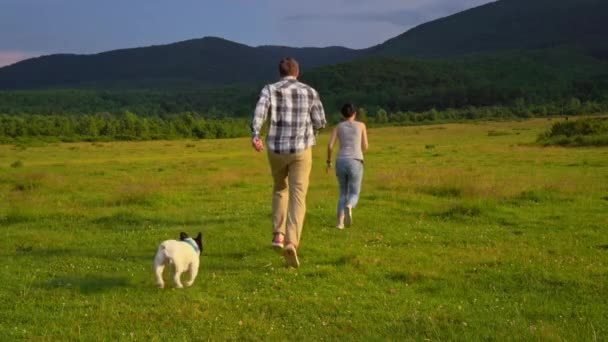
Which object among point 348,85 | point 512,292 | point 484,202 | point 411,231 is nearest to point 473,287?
point 512,292

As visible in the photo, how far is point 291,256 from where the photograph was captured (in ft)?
29.2

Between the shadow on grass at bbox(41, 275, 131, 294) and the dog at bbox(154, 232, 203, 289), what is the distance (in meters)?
0.74

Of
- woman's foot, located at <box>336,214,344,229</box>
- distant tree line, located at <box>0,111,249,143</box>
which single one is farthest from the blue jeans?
distant tree line, located at <box>0,111,249,143</box>

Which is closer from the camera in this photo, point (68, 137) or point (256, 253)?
point (256, 253)

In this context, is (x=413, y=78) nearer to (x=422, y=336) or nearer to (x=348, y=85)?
(x=348, y=85)

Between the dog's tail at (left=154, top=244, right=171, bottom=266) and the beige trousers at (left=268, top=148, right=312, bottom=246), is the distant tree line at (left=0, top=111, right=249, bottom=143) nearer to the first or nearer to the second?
the beige trousers at (left=268, top=148, right=312, bottom=246)

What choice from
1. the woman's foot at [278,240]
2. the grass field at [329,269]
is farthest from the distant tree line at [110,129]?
the woman's foot at [278,240]

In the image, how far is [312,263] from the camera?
944cm

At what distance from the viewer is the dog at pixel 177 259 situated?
302 inches

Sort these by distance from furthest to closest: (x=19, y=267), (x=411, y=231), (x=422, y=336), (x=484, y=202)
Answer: (x=484, y=202), (x=411, y=231), (x=19, y=267), (x=422, y=336)

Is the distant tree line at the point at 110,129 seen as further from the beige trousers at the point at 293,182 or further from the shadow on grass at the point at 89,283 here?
the beige trousers at the point at 293,182

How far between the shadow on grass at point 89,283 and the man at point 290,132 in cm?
217

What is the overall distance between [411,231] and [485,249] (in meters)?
2.09

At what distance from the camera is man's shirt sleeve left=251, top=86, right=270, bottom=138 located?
863 centimetres
